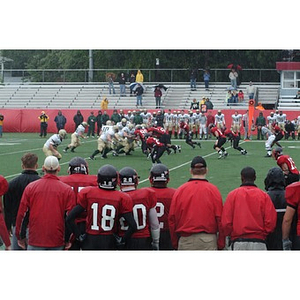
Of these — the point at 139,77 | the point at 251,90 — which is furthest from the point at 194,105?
the point at 139,77

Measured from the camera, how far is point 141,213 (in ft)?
23.2

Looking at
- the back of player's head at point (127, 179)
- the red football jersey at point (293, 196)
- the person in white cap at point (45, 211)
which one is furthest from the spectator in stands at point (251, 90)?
the person in white cap at point (45, 211)

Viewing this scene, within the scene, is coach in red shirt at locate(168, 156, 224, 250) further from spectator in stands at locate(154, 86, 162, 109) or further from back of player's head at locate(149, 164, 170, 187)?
spectator in stands at locate(154, 86, 162, 109)

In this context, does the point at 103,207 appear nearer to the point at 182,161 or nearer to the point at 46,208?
the point at 46,208

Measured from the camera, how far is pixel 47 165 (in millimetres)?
7188

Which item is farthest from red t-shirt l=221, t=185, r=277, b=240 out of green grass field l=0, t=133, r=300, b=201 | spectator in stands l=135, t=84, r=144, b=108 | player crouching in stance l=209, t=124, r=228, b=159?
spectator in stands l=135, t=84, r=144, b=108

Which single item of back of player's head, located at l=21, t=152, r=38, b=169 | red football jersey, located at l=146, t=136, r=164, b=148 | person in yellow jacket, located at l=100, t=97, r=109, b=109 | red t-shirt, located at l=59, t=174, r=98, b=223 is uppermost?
person in yellow jacket, located at l=100, t=97, r=109, b=109

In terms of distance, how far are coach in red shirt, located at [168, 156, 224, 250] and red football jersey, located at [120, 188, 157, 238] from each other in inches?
8.5

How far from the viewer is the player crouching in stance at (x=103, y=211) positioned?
684 cm

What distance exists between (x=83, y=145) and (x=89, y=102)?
13.5 metres

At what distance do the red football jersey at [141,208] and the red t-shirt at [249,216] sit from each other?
708mm

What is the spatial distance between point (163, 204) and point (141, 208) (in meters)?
0.51

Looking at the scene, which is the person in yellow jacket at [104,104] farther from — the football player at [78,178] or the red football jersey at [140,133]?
the football player at [78,178]

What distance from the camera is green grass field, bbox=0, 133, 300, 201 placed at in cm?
1689
